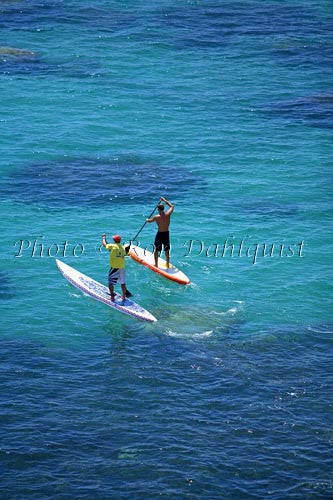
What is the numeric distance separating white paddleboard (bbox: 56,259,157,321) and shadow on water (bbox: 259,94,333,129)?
746 inches

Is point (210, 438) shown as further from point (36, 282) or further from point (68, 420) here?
point (36, 282)

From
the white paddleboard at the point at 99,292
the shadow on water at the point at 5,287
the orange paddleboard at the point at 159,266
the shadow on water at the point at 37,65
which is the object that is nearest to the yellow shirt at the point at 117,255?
the white paddleboard at the point at 99,292

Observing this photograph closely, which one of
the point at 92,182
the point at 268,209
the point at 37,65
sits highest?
the point at 37,65

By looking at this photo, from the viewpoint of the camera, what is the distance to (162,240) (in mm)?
31797

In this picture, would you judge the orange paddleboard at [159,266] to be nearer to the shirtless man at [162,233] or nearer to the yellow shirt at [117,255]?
the shirtless man at [162,233]

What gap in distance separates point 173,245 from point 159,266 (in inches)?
103

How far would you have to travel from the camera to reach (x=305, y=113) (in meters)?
47.4

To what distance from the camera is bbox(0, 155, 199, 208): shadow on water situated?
A: 3791 cm

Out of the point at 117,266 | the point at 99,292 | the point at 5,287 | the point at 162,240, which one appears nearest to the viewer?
the point at 117,266

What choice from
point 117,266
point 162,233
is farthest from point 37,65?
point 117,266

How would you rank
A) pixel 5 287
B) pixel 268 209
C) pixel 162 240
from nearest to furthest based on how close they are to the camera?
pixel 5 287 → pixel 162 240 → pixel 268 209

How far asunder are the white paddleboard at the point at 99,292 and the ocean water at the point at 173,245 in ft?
1.09

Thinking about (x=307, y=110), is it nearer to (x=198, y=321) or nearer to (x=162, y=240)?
(x=162, y=240)

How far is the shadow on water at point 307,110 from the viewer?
46438 millimetres
